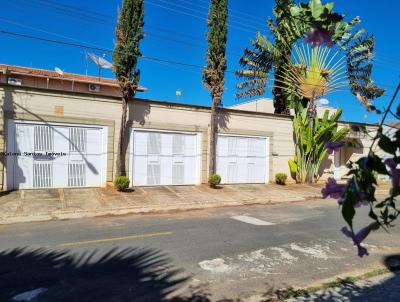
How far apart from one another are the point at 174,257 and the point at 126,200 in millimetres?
7492

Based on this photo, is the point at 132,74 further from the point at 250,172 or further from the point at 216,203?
the point at 250,172

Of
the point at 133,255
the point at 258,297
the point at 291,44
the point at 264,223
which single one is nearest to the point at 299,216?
the point at 264,223

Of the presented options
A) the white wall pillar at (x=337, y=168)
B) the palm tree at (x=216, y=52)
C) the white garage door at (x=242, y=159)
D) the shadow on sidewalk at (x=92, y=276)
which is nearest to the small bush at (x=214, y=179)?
the palm tree at (x=216, y=52)

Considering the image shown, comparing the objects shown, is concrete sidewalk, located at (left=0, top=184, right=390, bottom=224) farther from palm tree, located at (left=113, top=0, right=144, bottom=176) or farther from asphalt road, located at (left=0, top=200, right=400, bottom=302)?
palm tree, located at (left=113, top=0, right=144, bottom=176)

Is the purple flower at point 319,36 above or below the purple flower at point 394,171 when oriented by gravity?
above

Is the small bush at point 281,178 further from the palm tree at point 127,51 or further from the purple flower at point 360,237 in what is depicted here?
the purple flower at point 360,237

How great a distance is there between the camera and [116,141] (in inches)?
642

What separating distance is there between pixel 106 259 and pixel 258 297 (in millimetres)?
2926

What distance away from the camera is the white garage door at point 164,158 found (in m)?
16.8

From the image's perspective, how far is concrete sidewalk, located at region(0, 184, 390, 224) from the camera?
11768mm

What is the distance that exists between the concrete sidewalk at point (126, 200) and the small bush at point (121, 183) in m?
0.26

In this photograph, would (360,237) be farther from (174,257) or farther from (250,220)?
(250,220)

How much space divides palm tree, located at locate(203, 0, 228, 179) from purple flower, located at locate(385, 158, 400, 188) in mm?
16693

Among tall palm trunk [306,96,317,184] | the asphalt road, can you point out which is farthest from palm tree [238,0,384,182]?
the asphalt road
